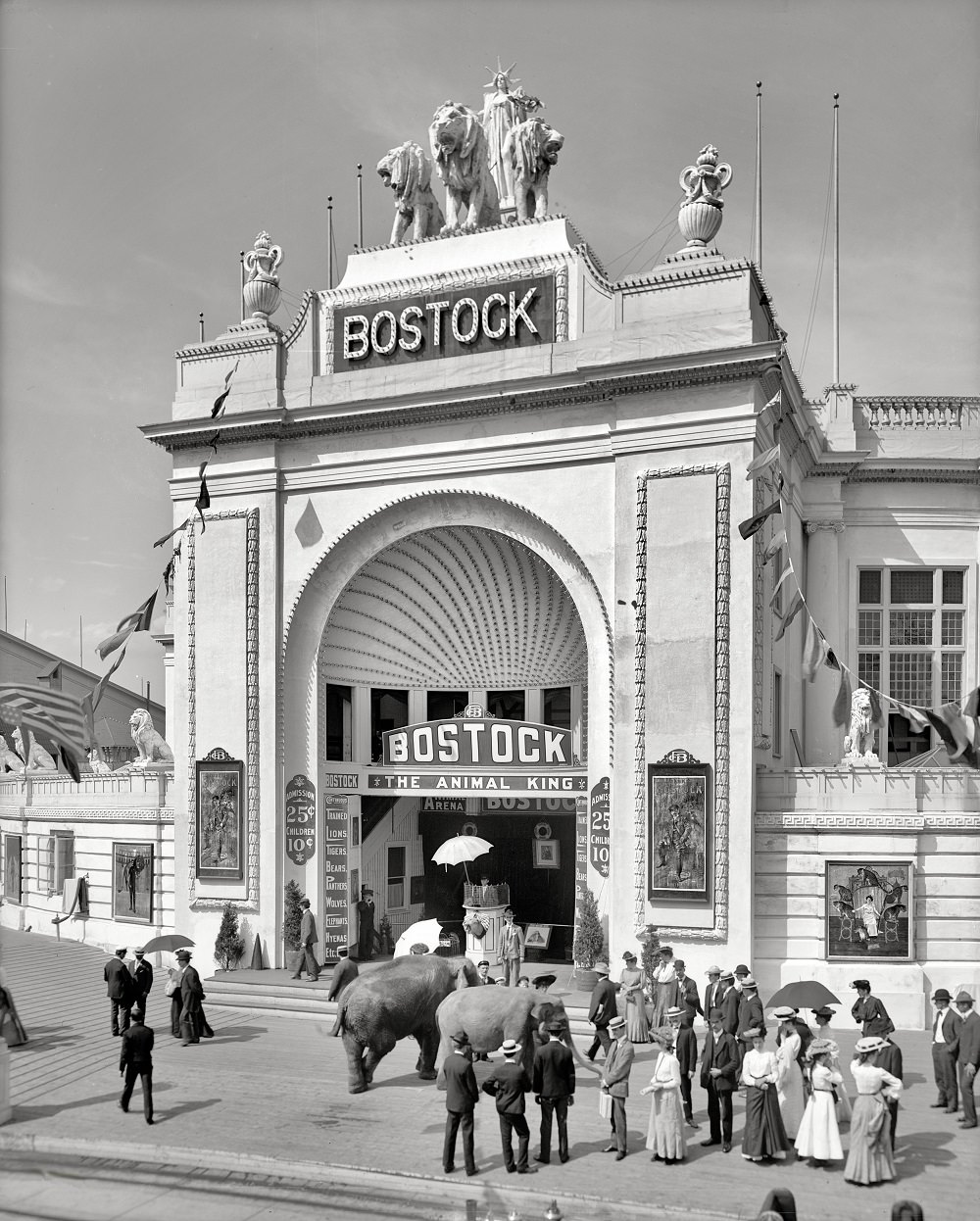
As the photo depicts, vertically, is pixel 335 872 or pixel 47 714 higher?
pixel 47 714

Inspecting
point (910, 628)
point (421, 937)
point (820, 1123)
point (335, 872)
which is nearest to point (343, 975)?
point (421, 937)

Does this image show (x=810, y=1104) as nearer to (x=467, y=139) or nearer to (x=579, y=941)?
(x=579, y=941)

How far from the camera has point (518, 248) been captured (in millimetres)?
28000

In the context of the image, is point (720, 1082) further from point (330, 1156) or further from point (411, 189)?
point (411, 189)

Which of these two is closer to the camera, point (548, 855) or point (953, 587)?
point (953, 587)

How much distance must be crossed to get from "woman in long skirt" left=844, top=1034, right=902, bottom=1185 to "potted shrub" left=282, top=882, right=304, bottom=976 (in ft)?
52.3

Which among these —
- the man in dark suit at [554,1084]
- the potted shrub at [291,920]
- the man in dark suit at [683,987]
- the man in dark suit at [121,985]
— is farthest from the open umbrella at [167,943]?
the man in dark suit at [554,1084]

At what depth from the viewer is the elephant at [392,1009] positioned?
18719 millimetres

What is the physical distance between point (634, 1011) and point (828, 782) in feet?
20.8

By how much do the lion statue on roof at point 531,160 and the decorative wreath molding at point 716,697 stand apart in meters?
7.90

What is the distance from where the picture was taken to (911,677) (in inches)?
1232

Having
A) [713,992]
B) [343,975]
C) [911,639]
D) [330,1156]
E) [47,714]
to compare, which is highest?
[911,639]

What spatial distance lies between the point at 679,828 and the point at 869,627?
10152mm

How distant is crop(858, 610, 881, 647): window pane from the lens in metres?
31.5
